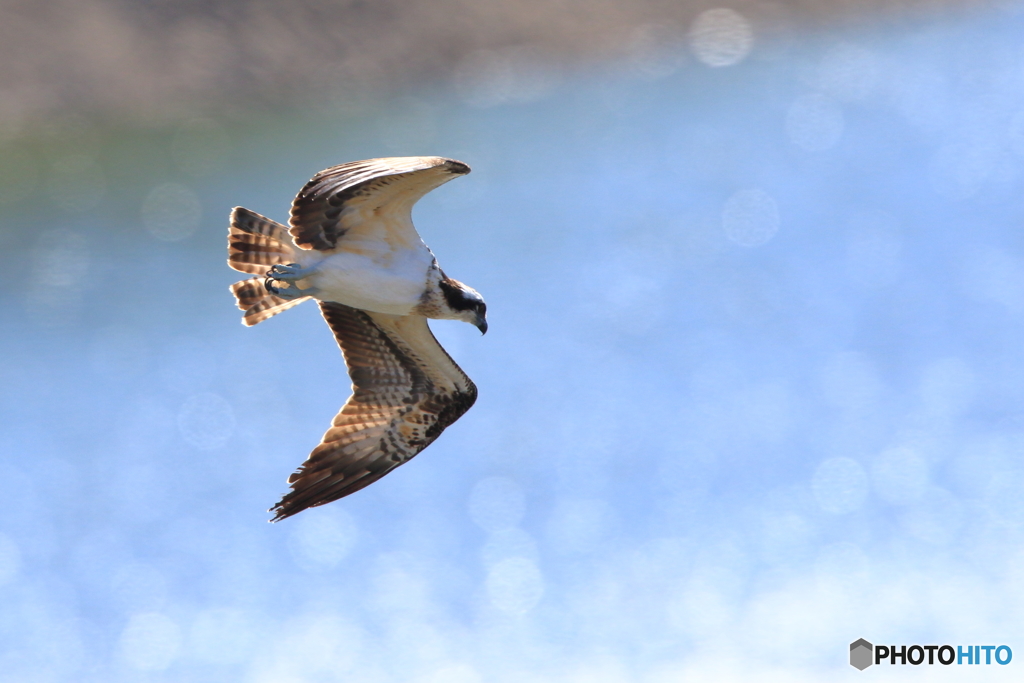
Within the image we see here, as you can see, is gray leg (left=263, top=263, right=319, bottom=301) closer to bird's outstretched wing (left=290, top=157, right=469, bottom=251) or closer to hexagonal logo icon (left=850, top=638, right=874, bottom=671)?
bird's outstretched wing (left=290, top=157, right=469, bottom=251)

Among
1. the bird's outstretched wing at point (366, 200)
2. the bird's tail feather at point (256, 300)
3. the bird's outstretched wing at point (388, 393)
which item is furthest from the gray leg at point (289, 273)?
the bird's outstretched wing at point (388, 393)

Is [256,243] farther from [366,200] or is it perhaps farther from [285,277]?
[366,200]

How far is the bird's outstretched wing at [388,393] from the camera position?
28.8 feet

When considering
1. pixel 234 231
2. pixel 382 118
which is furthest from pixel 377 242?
pixel 382 118

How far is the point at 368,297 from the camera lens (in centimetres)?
796

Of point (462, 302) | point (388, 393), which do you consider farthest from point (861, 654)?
point (462, 302)

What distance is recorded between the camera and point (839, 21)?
1144 inches

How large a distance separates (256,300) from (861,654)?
8.52m

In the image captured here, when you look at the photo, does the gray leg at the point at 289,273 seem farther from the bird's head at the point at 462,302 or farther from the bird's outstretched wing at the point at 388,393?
the bird's outstretched wing at the point at 388,393

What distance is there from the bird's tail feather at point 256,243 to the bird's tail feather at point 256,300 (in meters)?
0.46

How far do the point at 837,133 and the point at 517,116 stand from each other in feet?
23.7

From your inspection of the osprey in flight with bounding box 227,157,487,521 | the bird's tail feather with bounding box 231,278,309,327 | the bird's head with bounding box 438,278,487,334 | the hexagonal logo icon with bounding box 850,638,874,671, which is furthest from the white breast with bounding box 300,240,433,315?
the hexagonal logo icon with bounding box 850,638,874,671

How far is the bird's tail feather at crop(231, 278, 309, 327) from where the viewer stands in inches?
336

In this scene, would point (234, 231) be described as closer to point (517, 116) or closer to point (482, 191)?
point (482, 191)
